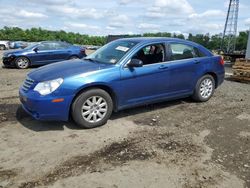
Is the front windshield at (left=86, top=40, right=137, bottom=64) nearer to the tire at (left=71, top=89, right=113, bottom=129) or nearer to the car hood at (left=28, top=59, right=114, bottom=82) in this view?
the car hood at (left=28, top=59, right=114, bottom=82)

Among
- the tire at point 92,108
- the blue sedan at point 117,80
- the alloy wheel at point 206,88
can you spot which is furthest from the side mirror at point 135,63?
the alloy wheel at point 206,88

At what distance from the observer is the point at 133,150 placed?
4.63 meters

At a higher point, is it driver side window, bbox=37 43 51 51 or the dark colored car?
driver side window, bbox=37 43 51 51

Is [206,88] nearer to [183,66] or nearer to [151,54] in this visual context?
[183,66]

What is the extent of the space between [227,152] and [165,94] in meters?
2.24

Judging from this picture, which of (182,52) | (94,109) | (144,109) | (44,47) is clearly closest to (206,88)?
(182,52)

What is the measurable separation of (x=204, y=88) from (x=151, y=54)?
182 cm

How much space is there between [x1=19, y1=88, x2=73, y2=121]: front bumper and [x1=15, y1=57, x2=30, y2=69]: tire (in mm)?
9849

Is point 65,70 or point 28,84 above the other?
point 65,70

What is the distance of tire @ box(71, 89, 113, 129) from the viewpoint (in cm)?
539

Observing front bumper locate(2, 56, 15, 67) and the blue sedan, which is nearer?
the blue sedan

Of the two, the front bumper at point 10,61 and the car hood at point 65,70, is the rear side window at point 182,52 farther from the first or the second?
the front bumper at point 10,61

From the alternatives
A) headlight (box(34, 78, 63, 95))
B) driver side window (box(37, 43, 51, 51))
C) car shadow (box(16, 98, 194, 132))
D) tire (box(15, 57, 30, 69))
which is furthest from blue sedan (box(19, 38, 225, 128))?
driver side window (box(37, 43, 51, 51))

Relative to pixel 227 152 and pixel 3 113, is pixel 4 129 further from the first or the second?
pixel 227 152
